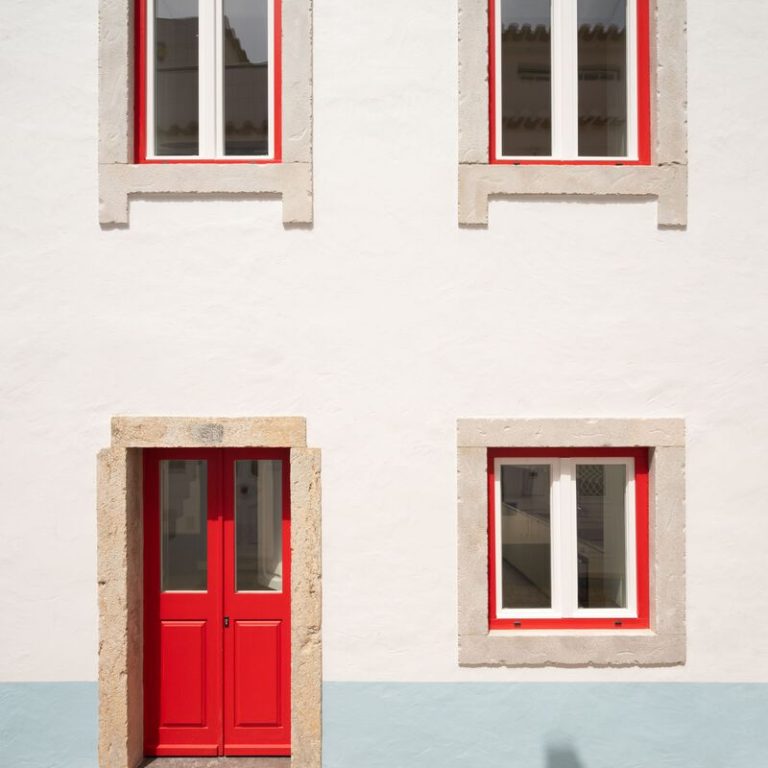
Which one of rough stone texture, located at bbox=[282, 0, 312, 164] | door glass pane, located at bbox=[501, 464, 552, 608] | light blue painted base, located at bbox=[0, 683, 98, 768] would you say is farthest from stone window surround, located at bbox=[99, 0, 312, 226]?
light blue painted base, located at bbox=[0, 683, 98, 768]

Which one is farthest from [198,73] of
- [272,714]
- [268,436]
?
[272,714]

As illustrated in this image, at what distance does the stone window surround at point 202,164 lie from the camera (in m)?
4.12

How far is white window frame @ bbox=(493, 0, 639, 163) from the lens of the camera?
4305 millimetres

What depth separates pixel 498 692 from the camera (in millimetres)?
4102

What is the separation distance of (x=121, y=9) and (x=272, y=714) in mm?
5014

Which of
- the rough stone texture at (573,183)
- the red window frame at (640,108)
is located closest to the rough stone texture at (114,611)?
the rough stone texture at (573,183)

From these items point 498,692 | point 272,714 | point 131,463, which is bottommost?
point 272,714

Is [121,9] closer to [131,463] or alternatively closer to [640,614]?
[131,463]

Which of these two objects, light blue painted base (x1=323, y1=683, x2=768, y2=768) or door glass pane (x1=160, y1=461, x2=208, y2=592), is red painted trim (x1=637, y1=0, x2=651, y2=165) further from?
door glass pane (x1=160, y1=461, x2=208, y2=592)

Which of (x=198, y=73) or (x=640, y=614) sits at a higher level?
(x=198, y=73)

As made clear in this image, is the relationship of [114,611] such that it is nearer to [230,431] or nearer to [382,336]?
[230,431]

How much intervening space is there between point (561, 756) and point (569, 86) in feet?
15.0

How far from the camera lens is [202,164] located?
4.16 metres

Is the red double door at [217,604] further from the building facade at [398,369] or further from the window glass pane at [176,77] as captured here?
the window glass pane at [176,77]
